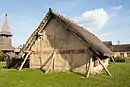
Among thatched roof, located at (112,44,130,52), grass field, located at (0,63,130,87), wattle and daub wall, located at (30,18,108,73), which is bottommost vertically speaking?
grass field, located at (0,63,130,87)

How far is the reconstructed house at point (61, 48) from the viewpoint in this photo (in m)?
22.8

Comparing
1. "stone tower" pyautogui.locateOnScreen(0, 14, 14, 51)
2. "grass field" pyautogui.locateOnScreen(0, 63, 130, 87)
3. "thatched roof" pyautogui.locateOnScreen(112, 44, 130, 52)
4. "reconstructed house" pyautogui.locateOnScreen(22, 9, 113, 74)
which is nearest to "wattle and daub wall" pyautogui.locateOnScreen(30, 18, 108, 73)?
"reconstructed house" pyautogui.locateOnScreen(22, 9, 113, 74)

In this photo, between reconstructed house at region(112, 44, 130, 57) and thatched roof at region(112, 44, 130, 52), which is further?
thatched roof at region(112, 44, 130, 52)

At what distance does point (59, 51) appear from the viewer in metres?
24.5

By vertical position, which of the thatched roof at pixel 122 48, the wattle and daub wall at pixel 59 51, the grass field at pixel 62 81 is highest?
the thatched roof at pixel 122 48

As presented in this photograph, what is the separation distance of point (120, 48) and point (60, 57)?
84.9 meters

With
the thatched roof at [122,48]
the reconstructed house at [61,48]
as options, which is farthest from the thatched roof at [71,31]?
the thatched roof at [122,48]

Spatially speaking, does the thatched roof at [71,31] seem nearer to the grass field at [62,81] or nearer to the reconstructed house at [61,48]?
the reconstructed house at [61,48]

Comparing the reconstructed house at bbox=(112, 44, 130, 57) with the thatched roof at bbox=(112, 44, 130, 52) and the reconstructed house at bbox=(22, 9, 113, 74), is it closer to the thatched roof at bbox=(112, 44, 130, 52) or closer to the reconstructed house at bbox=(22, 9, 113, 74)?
the thatched roof at bbox=(112, 44, 130, 52)

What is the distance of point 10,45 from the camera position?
2847 inches

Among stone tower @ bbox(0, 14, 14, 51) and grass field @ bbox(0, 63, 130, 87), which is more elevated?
stone tower @ bbox(0, 14, 14, 51)

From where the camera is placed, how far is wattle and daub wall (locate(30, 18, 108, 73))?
76.1 ft

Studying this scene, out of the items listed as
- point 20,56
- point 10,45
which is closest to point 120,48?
point 10,45

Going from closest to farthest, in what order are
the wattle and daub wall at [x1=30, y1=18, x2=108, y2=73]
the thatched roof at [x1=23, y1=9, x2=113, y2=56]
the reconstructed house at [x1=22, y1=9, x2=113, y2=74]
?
the thatched roof at [x1=23, y1=9, x2=113, y2=56] < the reconstructed house at [x1=22, y1=9, x2=113, y2=74] < the wattle and daub wall at [x1=30, y1=18, x2=108, y2=73]
